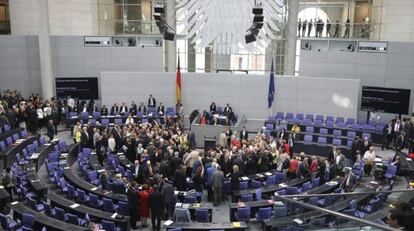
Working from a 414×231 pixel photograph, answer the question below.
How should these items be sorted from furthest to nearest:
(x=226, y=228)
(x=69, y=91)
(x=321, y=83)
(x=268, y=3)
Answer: (x=69, y=91)
(x=321, y=83)
(x=226, y=228)
(x=268, y=3)

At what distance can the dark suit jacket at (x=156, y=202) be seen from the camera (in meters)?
11.8

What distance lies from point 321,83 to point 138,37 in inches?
454

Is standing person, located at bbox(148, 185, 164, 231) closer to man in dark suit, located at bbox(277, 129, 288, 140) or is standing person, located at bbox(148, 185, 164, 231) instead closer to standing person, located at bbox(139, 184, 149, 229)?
standing person, located at bbox(139, 184, 149, 229)

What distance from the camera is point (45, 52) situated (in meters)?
24.8

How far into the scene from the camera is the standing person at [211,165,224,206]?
44.6ft

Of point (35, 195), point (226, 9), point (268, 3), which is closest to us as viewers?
point (226, 9)

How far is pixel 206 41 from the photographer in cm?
925

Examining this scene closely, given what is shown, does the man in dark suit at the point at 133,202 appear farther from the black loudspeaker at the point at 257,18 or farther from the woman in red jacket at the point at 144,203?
the black loudspeaker at the point at 257,18

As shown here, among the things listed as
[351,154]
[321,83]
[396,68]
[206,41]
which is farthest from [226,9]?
[396,68]

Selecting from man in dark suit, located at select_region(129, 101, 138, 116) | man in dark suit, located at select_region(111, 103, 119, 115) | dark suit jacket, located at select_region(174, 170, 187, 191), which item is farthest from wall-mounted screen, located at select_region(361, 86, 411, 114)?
dark suit jacket, located at select_region(174, 170, 187, 191)

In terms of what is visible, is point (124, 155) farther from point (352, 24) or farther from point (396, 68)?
→ point (352, 24)

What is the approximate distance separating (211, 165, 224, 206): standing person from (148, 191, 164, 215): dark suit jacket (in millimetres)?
2168

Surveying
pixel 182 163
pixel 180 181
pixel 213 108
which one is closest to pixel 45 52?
pixel 213 108

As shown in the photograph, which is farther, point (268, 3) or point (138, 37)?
point (138, 37)
